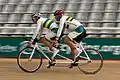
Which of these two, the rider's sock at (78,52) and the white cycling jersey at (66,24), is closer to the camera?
the white cycling jersey at (66,24)

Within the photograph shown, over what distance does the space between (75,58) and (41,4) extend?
17.0m

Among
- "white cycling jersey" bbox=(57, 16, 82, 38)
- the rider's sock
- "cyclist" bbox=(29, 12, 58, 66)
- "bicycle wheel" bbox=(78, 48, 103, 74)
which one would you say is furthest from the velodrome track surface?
"white cycling jersey" bbox=(57, 16, 82, 38)

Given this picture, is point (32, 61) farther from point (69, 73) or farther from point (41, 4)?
point (41, 4)

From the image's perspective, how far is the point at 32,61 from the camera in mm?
9531

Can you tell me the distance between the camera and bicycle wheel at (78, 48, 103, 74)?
367 inches

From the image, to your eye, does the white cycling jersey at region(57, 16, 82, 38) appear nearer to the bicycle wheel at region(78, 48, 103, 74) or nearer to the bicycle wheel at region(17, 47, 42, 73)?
the bicycle wheel at region(78, 48, 103, 74)

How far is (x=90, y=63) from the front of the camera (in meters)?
9.25

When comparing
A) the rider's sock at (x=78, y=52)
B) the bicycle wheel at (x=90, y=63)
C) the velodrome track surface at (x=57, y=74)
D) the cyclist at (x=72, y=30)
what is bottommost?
the velodrome track surface at (x=57, y=74)

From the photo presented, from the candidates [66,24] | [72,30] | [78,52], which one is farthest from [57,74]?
[66,24]

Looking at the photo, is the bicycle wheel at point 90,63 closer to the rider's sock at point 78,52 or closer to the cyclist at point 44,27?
the rider's sock at point 78,52

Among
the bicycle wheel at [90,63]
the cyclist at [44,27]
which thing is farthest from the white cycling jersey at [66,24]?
the bicycle wheel at [90,63]

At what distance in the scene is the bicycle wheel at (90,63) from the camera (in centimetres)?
931

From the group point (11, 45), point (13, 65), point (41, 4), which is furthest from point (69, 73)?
point (41, 4)

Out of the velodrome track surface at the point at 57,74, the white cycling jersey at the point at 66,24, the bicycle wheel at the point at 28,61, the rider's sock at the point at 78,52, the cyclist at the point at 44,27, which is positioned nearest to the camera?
the velodrome track surface at the point at 57,74
